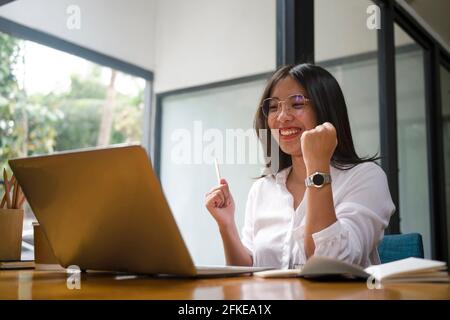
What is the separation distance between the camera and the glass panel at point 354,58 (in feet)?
8.48

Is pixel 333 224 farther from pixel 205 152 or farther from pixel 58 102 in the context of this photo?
pixel 58 102

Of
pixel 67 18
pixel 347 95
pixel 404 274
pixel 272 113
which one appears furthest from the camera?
pixel 67 18

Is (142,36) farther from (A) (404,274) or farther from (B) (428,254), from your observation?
(A) (404,274)

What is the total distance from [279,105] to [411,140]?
243 centimetres

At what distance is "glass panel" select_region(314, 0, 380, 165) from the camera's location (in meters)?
2.59

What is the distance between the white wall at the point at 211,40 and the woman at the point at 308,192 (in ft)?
5.72

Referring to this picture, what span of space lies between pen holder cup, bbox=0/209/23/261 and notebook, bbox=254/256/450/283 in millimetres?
725

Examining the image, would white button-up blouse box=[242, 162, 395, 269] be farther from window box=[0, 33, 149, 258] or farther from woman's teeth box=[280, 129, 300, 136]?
window box=[0, 33, 149, 258]

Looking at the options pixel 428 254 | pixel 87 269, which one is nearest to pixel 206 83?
pixel 428 254

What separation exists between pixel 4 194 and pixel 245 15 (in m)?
2.46

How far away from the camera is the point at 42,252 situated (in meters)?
1.05

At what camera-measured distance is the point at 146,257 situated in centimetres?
75

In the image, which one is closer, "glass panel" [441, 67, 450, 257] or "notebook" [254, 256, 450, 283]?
"notebook" [254, 256, 450, 283]

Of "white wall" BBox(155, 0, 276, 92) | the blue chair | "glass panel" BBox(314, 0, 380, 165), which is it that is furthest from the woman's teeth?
"white wall" BBox(155, 0, 276, 92)
